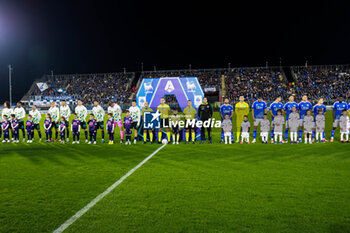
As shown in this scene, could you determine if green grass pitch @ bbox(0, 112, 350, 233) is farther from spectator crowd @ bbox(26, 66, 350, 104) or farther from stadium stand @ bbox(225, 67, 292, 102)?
stadium stand @ bbox(225, 67, 292, 102)

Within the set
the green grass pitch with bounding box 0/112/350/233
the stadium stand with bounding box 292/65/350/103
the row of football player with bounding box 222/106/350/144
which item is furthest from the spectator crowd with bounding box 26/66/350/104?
the green grass pitch with bounding box 0/112/350/233

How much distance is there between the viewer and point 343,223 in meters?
3.38

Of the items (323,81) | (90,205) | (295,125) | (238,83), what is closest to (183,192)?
(90,205)

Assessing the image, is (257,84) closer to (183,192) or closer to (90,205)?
(183,192)

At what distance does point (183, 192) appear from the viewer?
4.66m

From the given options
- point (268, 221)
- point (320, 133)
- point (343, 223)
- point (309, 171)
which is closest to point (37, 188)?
point (268, 221)

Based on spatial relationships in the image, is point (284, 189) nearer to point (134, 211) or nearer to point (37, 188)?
point (134, 211)

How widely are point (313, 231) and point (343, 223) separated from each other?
539 millimetres

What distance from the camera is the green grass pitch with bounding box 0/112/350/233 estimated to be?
11.3 feet

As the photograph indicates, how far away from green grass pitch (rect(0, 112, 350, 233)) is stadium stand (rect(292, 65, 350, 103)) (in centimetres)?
3996

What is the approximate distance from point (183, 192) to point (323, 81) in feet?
166

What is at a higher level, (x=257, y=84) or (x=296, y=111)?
(x=257, y=84)

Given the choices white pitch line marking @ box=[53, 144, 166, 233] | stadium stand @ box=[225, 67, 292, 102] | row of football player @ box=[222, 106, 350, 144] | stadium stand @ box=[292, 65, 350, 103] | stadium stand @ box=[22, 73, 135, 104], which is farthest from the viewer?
stadium stand @ box=[22, 73, 135, 104]

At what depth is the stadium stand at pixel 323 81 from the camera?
1677 inches
